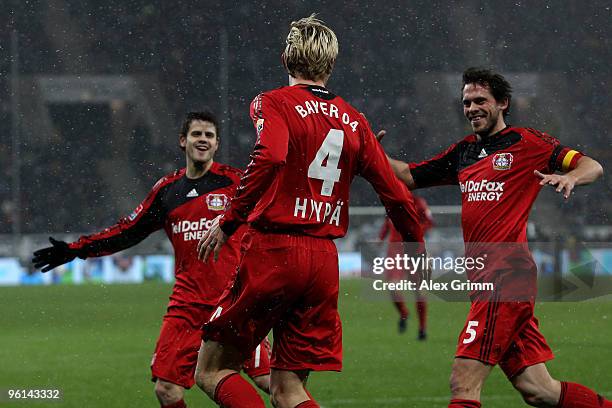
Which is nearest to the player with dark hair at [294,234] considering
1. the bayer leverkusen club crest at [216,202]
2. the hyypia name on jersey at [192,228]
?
the hyypia name on jersey at [192,228]

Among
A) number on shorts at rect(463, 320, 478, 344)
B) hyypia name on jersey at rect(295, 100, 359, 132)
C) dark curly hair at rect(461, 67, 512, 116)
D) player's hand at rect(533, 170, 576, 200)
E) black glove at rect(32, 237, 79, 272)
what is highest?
dark curly hair at rect(461, 67, 512, 116)

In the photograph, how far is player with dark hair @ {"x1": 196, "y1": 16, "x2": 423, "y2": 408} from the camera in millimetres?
3812

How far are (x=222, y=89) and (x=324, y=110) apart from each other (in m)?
23.5

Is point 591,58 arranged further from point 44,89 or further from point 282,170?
point 282,170

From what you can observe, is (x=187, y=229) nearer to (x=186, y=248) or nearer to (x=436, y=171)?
(x=186, y=248)

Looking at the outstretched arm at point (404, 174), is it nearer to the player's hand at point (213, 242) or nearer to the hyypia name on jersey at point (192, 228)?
the hyypia name on jersey at point (192, 228)

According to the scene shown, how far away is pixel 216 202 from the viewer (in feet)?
18.6

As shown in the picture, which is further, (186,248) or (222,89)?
(222,89)

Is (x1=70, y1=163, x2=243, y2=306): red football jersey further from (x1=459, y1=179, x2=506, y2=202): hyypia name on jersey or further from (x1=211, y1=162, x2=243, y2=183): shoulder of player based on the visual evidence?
(x1=459, y1=179, x2=506, y2=202): hyypia name on jersey

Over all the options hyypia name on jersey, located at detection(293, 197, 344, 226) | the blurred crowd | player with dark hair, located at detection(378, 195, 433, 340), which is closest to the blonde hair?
hyypia name on jersey, located at detection(293, 197, 344, 226)

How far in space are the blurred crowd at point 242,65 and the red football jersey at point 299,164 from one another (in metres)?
22.1

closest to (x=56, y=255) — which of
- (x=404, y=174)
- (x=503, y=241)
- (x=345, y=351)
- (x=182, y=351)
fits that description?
(x=182, y=351)

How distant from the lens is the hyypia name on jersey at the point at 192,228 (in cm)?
556

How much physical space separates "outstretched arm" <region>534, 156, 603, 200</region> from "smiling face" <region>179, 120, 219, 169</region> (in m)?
2.03
